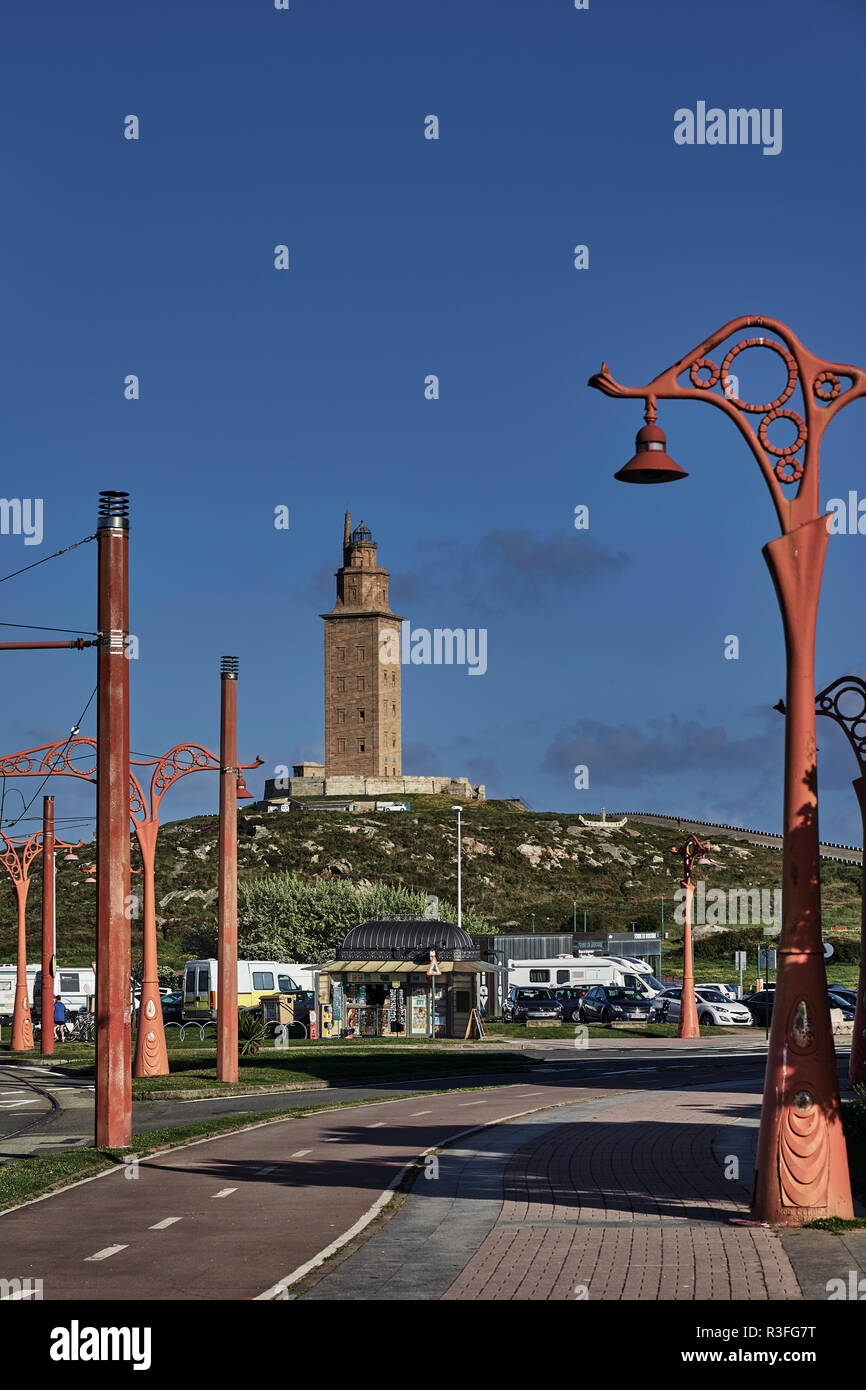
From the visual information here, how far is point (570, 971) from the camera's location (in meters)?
65.2

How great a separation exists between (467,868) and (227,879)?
87.1m

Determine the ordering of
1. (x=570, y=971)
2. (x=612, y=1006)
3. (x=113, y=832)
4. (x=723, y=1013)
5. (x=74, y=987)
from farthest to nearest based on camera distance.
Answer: (x=570, y=971) < (x=74, y=987) < (x=612, y=1006) < (x=723, y=1013) < (x=113, y=832)

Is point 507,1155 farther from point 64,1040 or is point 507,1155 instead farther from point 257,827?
point 257,827

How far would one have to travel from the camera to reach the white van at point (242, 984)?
54625mm

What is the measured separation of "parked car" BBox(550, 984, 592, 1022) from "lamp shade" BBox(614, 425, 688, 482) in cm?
4592

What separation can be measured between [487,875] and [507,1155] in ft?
321

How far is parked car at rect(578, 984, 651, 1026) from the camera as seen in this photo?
56406 millimetres

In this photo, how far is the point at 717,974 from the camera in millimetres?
79875

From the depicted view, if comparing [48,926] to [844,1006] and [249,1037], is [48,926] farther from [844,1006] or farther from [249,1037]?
[844,1006]

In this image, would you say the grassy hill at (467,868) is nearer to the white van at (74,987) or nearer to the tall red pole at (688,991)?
the white van at (74,987)

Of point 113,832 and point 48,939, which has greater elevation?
point 113,832

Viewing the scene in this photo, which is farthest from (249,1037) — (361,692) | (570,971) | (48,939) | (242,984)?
(361,692)

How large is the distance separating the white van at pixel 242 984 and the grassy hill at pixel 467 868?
29640 millimetres
